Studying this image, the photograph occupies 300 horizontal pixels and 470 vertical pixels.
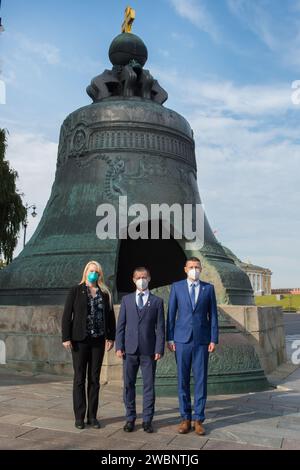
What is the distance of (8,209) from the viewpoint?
17.5 meters

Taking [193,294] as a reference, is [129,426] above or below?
below

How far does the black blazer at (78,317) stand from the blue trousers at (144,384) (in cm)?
28

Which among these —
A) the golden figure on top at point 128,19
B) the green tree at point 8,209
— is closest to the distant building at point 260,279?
the green tree at point 8,209

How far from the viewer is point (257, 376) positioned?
20.2 ft

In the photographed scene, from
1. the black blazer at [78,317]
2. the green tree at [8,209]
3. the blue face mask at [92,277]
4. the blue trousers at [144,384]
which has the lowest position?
the blue trousers at [144,384]

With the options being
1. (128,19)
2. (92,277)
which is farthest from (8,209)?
(92,277)

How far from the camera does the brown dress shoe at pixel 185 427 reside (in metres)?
3.86

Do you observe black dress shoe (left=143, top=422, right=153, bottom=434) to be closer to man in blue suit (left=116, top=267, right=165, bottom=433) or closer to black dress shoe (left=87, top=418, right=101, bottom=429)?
man in blue suit (left=116, top=267, right=165, bottom=433)

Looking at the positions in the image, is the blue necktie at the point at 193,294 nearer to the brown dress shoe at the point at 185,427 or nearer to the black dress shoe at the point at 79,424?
the brown dress shoe at the point at 185,427

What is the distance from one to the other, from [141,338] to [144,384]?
0.36 m

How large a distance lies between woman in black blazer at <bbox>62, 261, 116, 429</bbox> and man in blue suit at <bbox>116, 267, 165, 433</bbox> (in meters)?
0.14

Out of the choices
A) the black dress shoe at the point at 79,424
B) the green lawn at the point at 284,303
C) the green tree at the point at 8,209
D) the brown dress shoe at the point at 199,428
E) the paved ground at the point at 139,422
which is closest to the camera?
the paved ground at the point at 139,422

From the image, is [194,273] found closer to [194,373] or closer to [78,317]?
[194,373]
